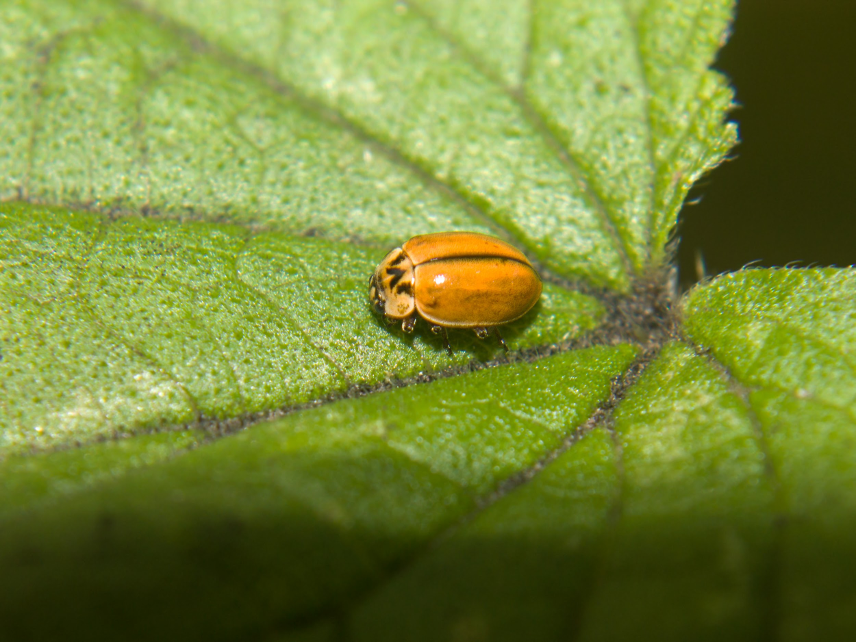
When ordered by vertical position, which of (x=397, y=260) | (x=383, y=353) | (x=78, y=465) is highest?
(x=397, y=260)

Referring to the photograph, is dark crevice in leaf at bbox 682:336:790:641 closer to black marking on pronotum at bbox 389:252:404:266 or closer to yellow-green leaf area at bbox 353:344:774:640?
yellow-green leaf area at bbox 353:344:774:640

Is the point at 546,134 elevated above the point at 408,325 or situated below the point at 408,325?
above

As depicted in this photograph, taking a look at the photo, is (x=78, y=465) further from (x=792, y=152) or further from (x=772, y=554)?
(x=792, y=152)

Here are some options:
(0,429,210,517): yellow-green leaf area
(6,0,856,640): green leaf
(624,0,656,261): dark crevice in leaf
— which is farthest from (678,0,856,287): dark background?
(0,429,210,517): yellow-green leaf area

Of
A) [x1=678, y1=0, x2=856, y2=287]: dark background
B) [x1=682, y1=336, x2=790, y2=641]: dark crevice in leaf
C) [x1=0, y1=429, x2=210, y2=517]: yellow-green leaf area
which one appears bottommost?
[x1=682, y1=336, x2=790, y2=641]: dark crevice in leaf

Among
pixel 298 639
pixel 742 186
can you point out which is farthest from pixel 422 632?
pixel 742 186

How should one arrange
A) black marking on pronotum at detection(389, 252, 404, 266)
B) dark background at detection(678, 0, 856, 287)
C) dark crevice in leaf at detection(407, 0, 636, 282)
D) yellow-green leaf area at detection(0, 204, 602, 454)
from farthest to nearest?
dark background at detection(678, 0, 856, 287)
dark crevice in leaf at detection(407, 0, 636, 282)
black marking on pronotum at detection(389, 252, 404, 266)
yellow-green leaf area at detection(0, 204, 602, 454)

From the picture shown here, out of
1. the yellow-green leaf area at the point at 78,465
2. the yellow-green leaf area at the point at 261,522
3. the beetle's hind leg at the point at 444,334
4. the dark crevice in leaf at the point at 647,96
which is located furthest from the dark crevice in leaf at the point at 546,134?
the yellow-green leaf area at the point at 78,465

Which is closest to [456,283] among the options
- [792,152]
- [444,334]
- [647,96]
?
[444,334]
